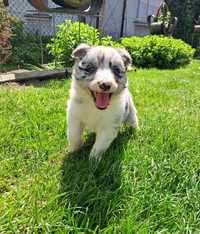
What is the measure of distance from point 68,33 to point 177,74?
3.03m

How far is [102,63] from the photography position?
2.88 metres

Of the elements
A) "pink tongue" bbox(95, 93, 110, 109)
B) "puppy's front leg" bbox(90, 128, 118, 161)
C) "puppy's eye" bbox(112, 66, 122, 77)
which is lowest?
"puppy's front leg" bbox(90, 128, 118, 161)

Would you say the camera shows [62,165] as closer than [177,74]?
Yes

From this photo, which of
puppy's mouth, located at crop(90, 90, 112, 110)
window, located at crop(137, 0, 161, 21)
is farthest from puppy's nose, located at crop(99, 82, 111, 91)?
window, located at crop(137, 0, 161, 21)

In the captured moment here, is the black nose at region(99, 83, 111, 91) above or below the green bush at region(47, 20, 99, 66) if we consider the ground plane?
above

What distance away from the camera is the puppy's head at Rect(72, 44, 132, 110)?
2777mm

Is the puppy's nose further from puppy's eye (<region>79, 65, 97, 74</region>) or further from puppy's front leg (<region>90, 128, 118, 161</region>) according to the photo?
puppy's front leg (<region>90, 128, 118, 161</region>)

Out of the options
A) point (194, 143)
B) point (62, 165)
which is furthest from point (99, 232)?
point (194, 143)

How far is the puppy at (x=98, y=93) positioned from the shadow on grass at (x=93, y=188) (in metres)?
0.14

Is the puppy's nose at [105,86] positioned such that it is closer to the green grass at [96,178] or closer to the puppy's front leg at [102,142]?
the puppy's front leg at [102,142]

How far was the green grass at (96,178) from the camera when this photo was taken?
231cm

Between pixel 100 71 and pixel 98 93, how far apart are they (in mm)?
187

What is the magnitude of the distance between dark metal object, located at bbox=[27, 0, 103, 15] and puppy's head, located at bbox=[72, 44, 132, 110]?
3233 millimetres

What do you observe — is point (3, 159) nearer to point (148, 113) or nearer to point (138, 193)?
point (138, 193)
